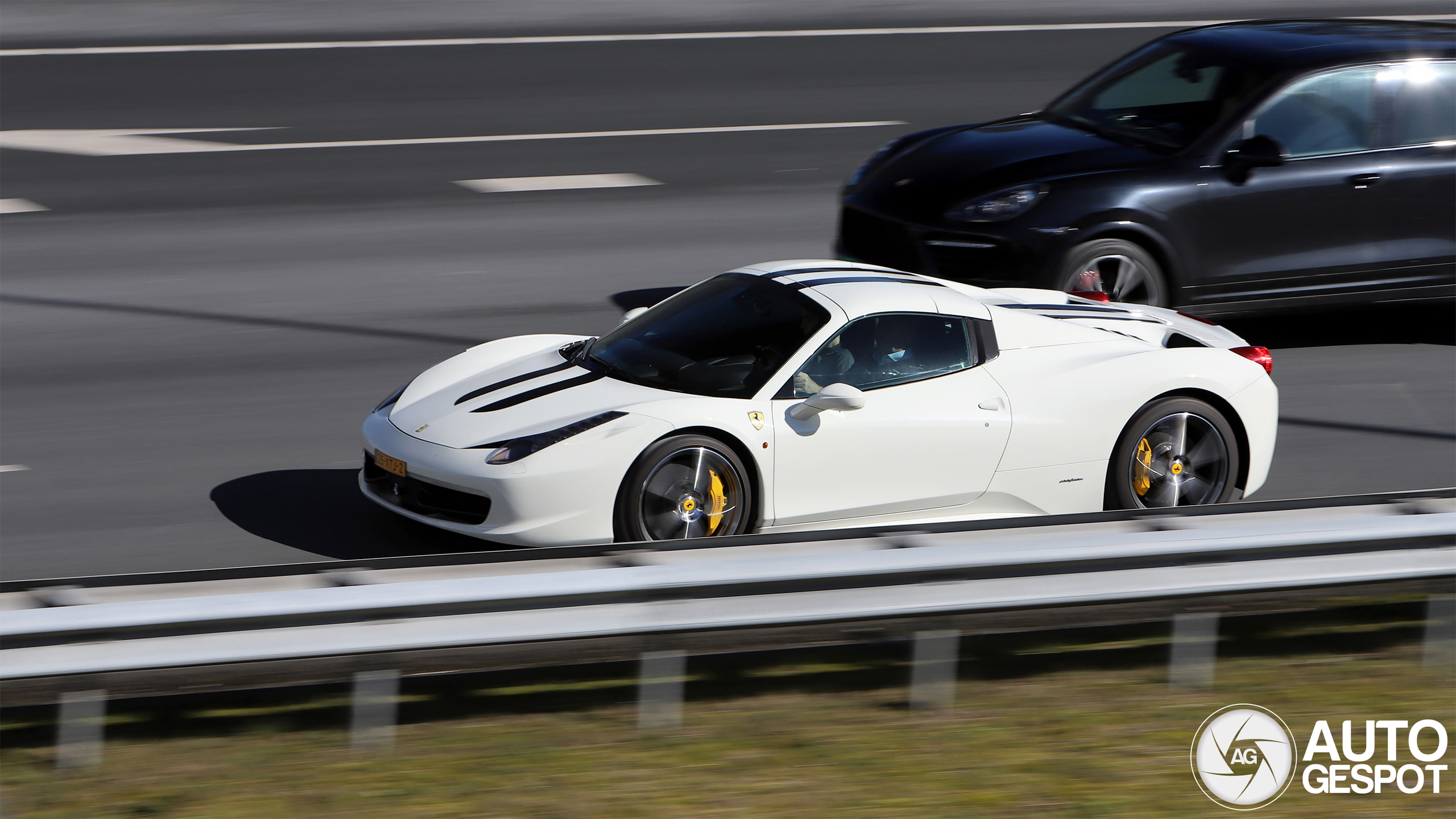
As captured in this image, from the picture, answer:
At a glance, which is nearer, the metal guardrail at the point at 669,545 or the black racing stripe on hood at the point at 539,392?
the metal guardrail at the point at 669,545

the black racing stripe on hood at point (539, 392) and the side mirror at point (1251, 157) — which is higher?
the side mirror at point (1251, 157)

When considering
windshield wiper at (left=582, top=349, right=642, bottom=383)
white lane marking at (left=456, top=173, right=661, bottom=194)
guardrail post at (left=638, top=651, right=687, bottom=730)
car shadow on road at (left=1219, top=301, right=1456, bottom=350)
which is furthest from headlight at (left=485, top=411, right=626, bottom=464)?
white lane marking at (left=456, top=173, right=661, bottom=194)

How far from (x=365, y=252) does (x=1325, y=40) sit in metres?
6.65

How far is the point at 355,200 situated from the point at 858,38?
757 cm

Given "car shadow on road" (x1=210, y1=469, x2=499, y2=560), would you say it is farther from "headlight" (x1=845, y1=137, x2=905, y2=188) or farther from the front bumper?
"headlight" (x1=845, y1=137, x2=905, y2=188)

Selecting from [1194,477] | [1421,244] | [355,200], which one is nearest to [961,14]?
[355,200]

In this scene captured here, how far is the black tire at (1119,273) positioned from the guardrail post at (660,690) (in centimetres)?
498

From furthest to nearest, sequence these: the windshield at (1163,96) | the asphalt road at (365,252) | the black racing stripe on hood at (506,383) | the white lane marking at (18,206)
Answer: the white lane marking at (18,206) < the windshield at (1163,96) < the asphalt road at (365,252) < the black racing stripe on hood at (506,383)

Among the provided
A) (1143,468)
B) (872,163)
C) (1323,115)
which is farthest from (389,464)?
(1323,115)

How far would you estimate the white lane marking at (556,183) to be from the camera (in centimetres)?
1325

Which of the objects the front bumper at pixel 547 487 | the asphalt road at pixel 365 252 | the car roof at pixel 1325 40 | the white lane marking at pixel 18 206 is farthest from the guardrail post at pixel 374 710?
the white lane marking at pixel 18 206

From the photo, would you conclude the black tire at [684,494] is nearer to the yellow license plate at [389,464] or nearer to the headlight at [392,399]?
the yellow license plate at [389,464]

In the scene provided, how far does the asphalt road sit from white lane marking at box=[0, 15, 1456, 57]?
0.93ft

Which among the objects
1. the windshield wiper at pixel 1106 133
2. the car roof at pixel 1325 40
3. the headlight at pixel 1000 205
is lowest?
the headlight at pixel 1000 205
